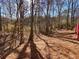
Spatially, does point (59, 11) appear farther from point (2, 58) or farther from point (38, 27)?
point (2, 58)

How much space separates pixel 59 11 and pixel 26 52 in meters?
25.5

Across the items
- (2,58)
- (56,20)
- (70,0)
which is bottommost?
(2,58)

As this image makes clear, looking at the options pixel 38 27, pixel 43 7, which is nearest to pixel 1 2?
pixel 43 7

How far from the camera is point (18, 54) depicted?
8.88 meters

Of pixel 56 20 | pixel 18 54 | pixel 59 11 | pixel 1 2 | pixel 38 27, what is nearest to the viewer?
pixel 18 54

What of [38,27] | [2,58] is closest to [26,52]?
[2,58]

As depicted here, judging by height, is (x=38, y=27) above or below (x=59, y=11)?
below

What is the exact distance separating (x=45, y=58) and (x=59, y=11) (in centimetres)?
2651

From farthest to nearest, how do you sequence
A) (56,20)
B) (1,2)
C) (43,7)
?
(56,20) < (43,7) < (1,2)

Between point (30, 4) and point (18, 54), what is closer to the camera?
point (18, 54)

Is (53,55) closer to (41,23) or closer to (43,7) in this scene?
(43,7)

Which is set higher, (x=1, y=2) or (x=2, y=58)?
(x=1, y=2)

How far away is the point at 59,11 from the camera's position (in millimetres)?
34031

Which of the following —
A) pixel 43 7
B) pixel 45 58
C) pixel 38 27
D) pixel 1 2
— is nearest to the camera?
pixel 45 58
